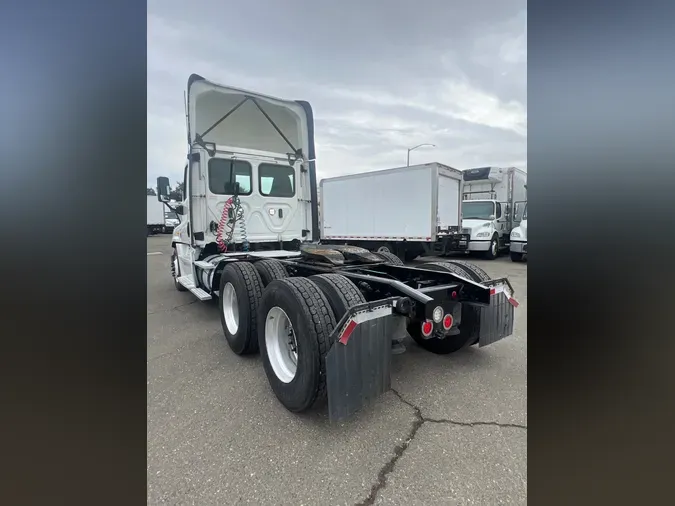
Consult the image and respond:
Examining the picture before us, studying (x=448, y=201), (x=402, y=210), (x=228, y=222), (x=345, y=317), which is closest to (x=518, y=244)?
(x=448, y=201)

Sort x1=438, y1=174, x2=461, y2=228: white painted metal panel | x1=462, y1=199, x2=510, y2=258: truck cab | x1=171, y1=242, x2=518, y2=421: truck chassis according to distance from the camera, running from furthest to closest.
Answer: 1. x1=462, y1=199, x2=510, y2=258: truck cab
2. x1=438, y1=174, x2=461, y2=228: white painted metal panel
3. x1=171, y1=242, x2=518, y2=421: truck chassis

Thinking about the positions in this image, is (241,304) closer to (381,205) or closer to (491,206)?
(381,205)

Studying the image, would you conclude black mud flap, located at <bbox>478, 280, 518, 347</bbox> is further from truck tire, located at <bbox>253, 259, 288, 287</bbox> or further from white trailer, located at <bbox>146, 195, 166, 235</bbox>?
white trailer, located at <bbox>146, 195, 166, 235</bbox>

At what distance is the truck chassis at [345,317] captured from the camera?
7.50ft

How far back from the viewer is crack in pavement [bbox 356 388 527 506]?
1.86 metres

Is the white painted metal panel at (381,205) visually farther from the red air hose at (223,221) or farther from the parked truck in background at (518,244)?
the red air hose at (223,221)

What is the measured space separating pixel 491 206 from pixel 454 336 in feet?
37.4

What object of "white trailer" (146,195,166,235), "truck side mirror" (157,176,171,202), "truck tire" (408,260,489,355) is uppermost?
"white trailer" (146,195,166,235)

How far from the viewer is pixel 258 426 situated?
248cm

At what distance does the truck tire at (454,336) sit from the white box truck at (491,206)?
9881 millimetres

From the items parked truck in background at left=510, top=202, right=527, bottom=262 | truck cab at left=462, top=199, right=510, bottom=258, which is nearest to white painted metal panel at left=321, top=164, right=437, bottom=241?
truck cab at left=462, top=199, right=510, bottom=258
